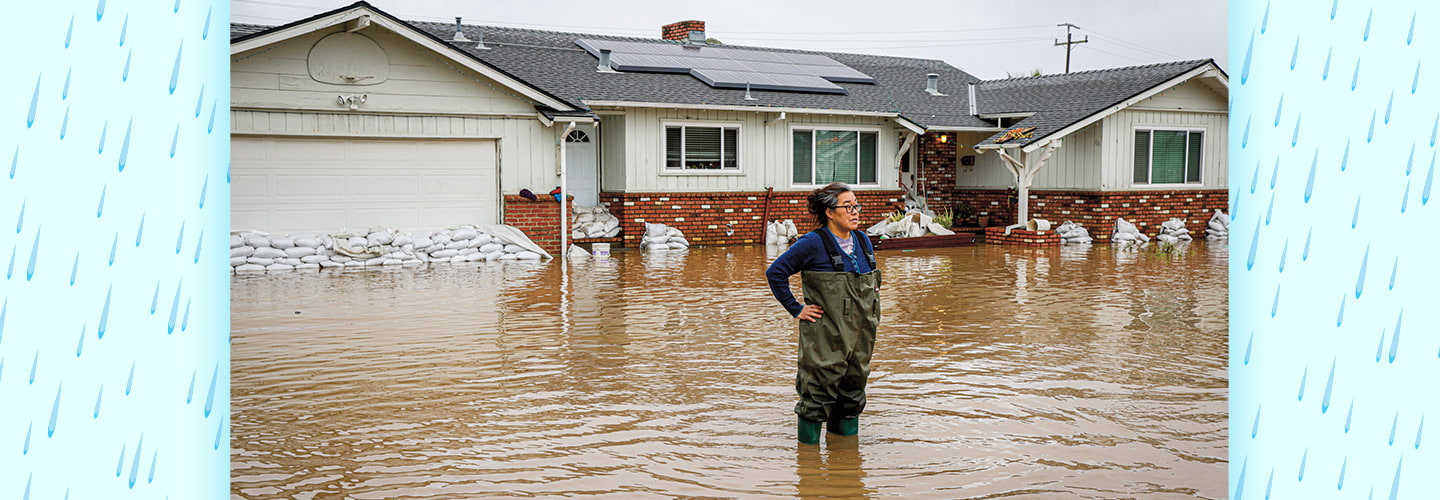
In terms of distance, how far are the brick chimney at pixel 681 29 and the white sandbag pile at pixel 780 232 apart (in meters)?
7.54

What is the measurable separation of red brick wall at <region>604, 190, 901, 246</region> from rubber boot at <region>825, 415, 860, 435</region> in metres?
14.1

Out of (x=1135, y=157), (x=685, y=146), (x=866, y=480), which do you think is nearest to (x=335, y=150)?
(x=685, y=146)

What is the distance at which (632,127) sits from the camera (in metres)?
20.0

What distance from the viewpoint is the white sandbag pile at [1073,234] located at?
71.1ft

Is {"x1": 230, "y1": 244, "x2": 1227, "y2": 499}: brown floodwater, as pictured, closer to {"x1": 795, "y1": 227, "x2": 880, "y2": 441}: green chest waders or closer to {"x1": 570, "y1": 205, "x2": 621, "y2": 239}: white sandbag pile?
{"x1": 795, "y1": 227, "x2": 880, "y2": 441}: green chest waders

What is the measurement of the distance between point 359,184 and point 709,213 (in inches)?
252

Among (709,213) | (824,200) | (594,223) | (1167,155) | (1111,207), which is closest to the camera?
(824,200)
